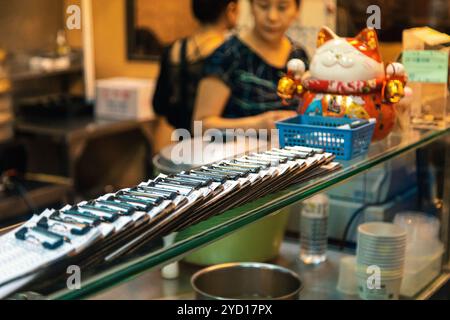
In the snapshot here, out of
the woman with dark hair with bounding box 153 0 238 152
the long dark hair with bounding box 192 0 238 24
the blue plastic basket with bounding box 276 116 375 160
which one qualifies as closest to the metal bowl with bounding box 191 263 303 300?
the blue plastic basket with bounding box 276 116 375 160

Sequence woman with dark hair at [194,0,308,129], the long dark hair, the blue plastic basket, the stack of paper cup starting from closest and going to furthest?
1. the blue plastic basket
2. the stack of paper cup
3. woman with dark hair at [194,0,308,129]
4. the long dark hair

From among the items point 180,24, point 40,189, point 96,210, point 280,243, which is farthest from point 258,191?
point 180,24

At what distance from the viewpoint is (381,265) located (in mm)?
1400

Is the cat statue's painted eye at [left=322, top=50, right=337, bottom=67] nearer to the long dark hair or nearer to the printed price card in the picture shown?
the printed price card

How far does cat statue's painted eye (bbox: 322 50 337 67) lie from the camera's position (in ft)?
4.24

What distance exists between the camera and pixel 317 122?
1.33 m

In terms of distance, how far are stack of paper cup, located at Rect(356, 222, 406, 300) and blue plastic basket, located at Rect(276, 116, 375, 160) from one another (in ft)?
0.71

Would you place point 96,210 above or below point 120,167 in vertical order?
above

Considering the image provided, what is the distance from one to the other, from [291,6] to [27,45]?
341 cm

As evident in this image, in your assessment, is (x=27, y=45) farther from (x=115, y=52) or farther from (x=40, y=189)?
(x=40, y=189)

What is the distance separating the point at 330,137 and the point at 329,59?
163mm

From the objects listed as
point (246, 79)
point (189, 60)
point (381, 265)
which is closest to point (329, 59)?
point (381, 265)

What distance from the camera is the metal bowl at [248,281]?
4.69ft

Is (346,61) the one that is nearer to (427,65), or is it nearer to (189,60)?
(427,65)
